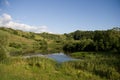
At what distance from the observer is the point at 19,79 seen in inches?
570

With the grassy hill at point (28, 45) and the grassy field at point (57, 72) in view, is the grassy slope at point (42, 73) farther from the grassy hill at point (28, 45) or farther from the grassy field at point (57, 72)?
the grassy hill at point (28, 45)

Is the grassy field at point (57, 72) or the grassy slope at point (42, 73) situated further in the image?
the grassy field at point (57, 72)

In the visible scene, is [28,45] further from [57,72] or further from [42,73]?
[42,73]

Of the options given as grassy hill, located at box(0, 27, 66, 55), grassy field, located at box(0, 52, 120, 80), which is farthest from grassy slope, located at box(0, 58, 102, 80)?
grassy hill, located at box(0, 27, 66, 55)

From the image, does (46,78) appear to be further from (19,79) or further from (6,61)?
(6,61)

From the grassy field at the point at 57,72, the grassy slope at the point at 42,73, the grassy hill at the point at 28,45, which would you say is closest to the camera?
the grassy slope at the point at 42,73

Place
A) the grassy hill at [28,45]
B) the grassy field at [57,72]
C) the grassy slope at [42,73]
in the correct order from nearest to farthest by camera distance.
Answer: the grassy slope at [42,73], the grassy field at [57,72], the grassy hill at [28,45]

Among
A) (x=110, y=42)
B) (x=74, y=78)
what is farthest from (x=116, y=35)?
(x=74, y=78)

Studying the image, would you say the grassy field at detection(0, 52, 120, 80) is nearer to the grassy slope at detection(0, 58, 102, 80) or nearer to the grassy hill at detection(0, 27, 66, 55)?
the grassy slope at detection(0, 58, 102, 80)

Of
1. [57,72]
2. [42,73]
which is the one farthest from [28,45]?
[42,73]

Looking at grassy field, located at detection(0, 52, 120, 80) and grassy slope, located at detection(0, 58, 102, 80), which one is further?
grassy field, located at detection(0, 52, 120, 80)

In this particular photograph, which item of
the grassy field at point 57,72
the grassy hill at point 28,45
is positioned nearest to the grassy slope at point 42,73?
the grassy field at point 57,72

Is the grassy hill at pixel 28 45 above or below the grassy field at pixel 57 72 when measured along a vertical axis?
above

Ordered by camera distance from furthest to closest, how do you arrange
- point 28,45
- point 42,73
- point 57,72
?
point 28,45 → point 57,72 → point 42,73
